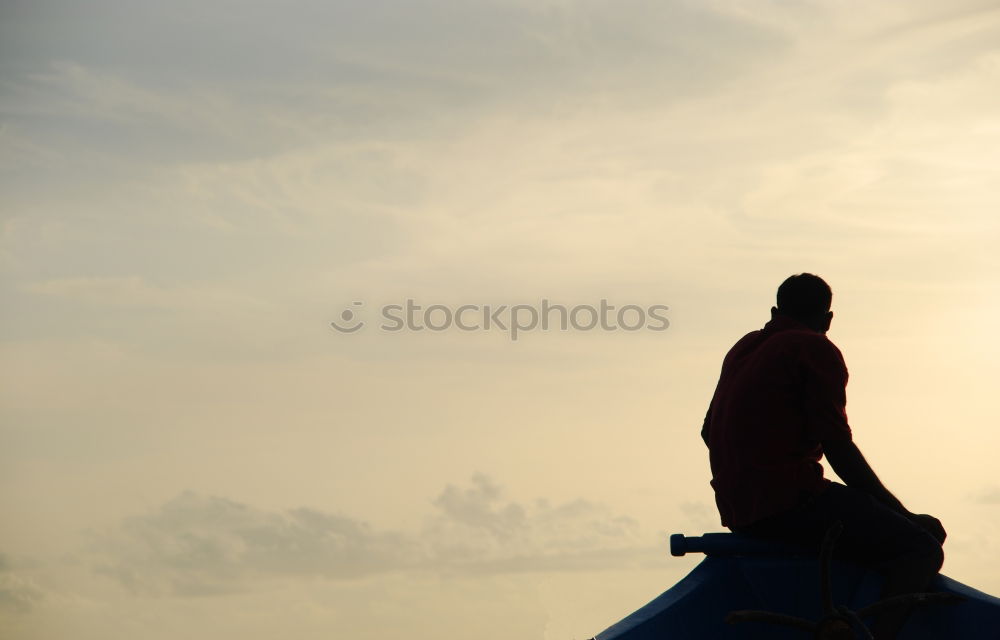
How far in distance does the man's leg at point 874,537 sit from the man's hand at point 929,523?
34 mm

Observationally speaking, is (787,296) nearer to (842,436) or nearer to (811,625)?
(842,436)

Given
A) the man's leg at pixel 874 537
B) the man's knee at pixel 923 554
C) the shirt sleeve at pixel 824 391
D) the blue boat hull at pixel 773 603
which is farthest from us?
the blue boat hull at pixel 773 603

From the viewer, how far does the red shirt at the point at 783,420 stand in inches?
240

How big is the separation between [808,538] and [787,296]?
3.96 ft

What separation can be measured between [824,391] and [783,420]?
242mm

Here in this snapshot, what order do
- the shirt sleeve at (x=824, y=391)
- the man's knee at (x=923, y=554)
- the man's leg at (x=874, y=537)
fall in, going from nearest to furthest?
the shirt sleeve at (x=824, y=391) < the man's leg at (x=874, y=537) < the man's knee at (x=923, y=554)

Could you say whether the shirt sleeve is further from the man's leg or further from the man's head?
the man's leg

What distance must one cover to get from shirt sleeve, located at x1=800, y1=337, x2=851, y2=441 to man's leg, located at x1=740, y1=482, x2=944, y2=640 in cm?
34

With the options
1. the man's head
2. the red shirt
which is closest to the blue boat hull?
the red shirt

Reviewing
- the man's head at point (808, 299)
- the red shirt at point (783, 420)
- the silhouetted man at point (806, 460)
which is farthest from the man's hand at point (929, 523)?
the man's head at point (808, 299)

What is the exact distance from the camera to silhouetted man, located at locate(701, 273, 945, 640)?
612 centimetres

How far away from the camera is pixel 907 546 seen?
6.32m

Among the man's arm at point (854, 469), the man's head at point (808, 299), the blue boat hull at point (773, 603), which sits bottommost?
the blue boat hull at point (773, 603)

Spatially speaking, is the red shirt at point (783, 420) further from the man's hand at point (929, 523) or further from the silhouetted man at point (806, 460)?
the man's hand at point (929, 523)
